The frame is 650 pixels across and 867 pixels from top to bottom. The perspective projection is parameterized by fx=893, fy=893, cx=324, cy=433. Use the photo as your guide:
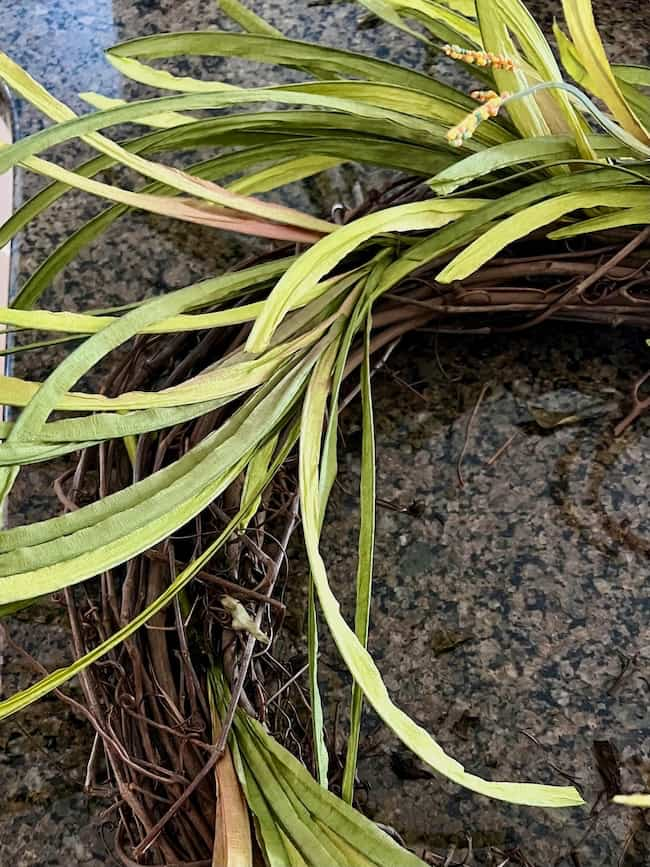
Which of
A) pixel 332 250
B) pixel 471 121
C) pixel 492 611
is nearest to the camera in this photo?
pixel 471 121

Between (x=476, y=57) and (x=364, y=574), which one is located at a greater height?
(x=476, y=57)

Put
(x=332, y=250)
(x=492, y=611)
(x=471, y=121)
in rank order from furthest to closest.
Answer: (x=492, y=611), (x=332, y=250), (x=471, y=121)

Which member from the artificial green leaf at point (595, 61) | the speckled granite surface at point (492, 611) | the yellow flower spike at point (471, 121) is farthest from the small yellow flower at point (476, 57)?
the speckled granite surface at point (492, 611)

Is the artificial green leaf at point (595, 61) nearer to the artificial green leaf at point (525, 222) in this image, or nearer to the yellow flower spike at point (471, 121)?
the artificial green leaf at point (525, 222)

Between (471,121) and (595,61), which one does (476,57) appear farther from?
(595,61)

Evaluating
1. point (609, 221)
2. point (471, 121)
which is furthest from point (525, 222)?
point (471, 121)

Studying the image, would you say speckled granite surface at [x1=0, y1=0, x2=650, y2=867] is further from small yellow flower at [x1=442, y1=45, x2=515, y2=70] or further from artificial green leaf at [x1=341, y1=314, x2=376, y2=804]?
small yellow flower at [x1=442, y1=45, x2=515, y2=70]

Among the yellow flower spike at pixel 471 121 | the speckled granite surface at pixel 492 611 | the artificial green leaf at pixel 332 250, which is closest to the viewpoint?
the yellow flower spike at pixel 471 121

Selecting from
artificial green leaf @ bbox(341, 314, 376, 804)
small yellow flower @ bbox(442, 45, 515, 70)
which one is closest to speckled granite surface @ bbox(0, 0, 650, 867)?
artificial green leaf @ bbox(341, 314, 376, 804)

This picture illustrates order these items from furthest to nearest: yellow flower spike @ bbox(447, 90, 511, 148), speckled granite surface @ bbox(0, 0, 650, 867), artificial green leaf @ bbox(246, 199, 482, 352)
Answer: speckled granite surface @ bbox(0, 0, 650, 867)
artificial green leaf @ bbox(246, 199, 482, 352)
yellow flower spike @ bbox(447, 90, 511, 148)

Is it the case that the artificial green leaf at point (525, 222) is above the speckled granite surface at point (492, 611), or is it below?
above
